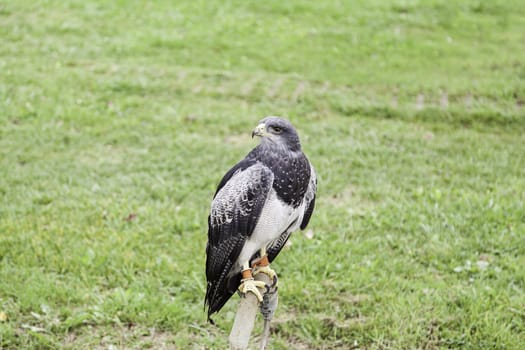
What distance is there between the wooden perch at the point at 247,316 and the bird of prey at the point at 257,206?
0.05 meters

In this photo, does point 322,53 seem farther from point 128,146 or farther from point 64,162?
point 64,162

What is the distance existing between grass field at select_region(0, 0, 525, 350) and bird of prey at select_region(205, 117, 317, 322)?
1.16 metres

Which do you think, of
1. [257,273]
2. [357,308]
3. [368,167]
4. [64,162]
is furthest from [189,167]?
[257,273]

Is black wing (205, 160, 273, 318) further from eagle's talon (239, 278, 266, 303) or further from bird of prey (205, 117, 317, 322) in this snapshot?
eagle's talon (239, 278, 266, 303)

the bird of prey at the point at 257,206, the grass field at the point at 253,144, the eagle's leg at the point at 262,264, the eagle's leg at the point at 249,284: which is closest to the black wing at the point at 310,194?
the bird of prey at the point at 257,206

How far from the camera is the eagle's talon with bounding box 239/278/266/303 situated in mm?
2686

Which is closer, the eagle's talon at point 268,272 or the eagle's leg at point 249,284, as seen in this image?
the eagle's leg at point 249,284

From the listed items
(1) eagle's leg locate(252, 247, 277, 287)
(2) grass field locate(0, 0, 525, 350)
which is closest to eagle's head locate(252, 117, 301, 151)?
(1) eagle's leg locate(252, 247, 277, 287)

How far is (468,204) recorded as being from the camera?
5344mm

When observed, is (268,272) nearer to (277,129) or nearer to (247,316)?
(247,316)

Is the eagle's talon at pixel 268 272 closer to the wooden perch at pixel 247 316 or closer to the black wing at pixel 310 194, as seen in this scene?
the wooden perch at pixel 247 316

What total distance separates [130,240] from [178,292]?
2.52 ft

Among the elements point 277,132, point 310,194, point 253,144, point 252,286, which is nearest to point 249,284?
point 252,286

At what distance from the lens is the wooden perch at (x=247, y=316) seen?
8.28 ft
